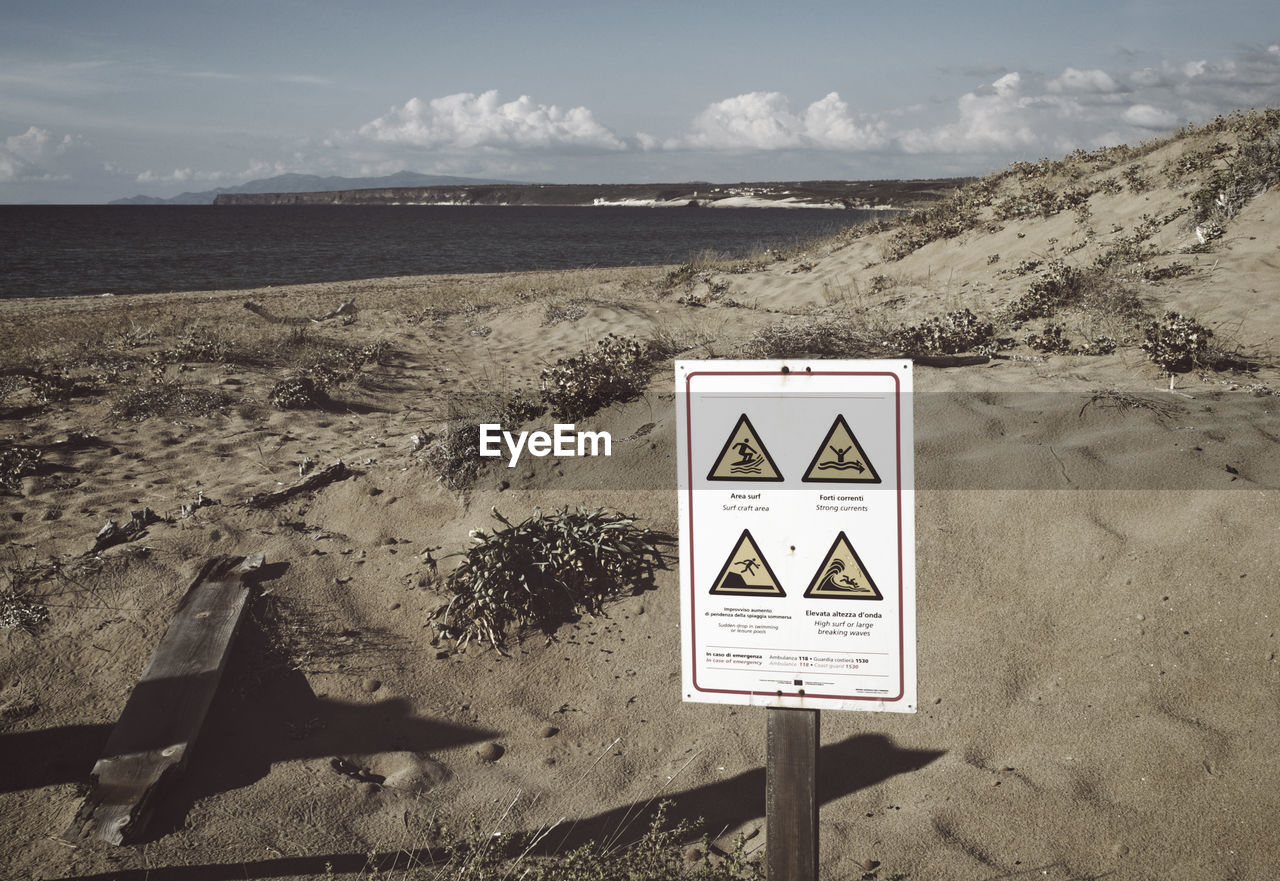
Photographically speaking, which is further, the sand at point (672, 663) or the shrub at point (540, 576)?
the shrub at point (540, 576)

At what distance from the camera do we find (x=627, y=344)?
26.8 ft

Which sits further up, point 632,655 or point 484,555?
point 484,555

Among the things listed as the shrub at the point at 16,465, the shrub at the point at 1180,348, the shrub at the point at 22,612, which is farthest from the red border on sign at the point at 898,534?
the shrub at the point at 16,465

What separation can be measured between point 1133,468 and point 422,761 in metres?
4.53

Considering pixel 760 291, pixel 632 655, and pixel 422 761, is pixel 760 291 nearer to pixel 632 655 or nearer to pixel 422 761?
pixel 632 655

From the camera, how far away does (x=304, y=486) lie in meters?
6.32

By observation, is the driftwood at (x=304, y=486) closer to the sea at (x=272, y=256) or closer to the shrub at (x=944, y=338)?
the shrub at (x=944, y=338)

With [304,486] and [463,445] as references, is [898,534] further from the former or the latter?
[304,486]

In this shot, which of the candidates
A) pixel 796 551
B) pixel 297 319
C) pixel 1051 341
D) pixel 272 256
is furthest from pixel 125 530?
pixel 272 256

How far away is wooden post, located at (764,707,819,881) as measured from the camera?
2.04 meters

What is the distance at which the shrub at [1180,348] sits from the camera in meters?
6.33

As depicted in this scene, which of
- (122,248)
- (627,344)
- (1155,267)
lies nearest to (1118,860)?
(627,344)

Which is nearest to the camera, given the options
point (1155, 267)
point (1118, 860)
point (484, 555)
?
point (1118, 860)

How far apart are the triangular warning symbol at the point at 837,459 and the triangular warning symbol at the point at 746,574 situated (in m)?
0.23
